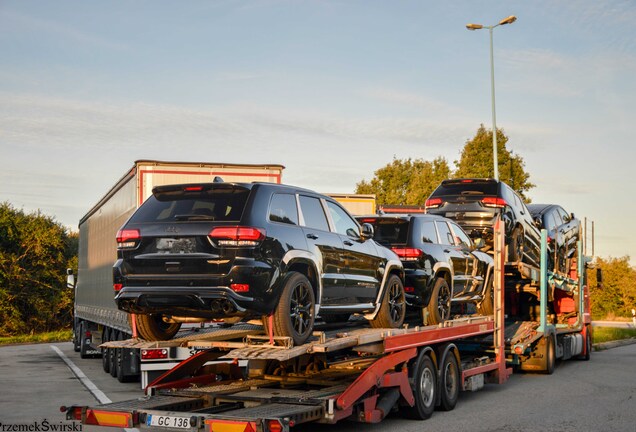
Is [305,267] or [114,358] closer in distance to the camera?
[305,267]

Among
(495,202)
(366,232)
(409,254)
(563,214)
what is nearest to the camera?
(366,232)

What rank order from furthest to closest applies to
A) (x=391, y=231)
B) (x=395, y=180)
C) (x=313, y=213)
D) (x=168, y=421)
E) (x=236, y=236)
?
(x=395, y=180) < (x=391, y=231) < (x=313, y=213) < (x=236, y=236) < (x=168, y=421)

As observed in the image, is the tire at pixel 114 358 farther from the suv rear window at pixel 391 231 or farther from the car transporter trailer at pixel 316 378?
the suv rear window at pixel 391 231

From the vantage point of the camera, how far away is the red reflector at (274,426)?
7301 mm

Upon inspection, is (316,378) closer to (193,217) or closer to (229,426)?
(229,426)

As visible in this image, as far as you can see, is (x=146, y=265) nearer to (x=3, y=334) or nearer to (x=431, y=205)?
(x=431, y=205)

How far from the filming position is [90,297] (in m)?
20.4

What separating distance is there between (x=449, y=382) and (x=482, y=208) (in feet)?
14.6

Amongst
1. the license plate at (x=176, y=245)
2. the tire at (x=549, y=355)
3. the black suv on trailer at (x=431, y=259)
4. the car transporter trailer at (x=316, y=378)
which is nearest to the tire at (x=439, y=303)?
the black suv on trailer at (x=431, y=259)

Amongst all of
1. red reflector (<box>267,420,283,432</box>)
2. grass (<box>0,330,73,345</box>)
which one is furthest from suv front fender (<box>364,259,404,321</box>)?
grass (<box>0,330,73,345</box>)

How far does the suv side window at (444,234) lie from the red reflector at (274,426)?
5531 millimetres

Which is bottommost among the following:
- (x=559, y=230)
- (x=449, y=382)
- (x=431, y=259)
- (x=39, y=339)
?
(x=39, y=339)

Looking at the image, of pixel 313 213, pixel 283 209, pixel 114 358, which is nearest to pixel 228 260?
pixel 283 209

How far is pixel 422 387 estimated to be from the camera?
10367 mm
